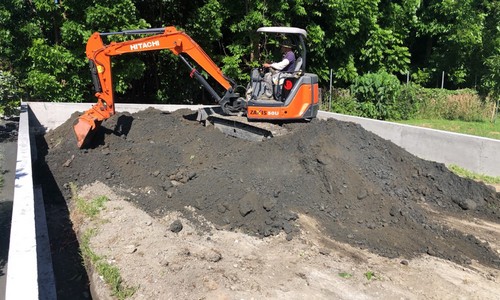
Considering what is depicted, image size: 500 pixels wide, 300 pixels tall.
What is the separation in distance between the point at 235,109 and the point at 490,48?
460 inches

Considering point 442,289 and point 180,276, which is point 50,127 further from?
point 442,289

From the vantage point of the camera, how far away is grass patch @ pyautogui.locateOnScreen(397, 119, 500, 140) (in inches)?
449

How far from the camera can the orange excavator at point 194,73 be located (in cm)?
819

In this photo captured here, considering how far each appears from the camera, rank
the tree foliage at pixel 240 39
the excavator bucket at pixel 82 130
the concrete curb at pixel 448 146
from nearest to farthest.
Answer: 1. the excavator bucket at pixel 82 130
2. the concrete curb at pixel 448 146
3. the tree foliage at pixel 240 39

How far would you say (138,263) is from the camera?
4.82 m

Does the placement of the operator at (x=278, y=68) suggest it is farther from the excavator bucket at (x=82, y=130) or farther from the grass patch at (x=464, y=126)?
the grass patch at (x=464, y=126)

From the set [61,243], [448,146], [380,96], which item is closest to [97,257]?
Answer: [61,243]

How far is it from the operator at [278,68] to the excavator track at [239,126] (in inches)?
32.8

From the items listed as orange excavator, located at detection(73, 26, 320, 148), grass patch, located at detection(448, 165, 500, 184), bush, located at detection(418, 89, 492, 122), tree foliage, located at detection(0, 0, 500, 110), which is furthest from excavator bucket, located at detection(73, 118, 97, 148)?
bush, located at detection(418, 89, 492, 122)

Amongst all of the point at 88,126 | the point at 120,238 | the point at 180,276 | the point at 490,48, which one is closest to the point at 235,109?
the point at 88,126

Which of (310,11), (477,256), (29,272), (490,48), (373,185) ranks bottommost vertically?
(477,256)

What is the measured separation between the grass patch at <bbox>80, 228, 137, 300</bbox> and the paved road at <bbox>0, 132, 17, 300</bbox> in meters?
0.87

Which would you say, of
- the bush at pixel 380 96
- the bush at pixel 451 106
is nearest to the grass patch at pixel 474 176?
the bush at pixel 380 96

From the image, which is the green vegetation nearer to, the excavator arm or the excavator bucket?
the excavator bucket
